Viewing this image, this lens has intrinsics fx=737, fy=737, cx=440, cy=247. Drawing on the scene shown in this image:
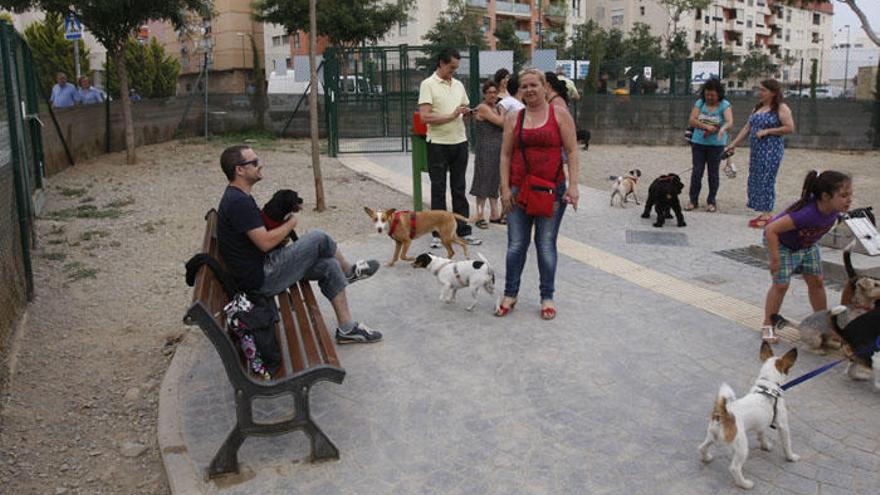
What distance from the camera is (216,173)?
1320cm

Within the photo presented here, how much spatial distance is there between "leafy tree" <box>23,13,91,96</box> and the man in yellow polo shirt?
20.6 meters

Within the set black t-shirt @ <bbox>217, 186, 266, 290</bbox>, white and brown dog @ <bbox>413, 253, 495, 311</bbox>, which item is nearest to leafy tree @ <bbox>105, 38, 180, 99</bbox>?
white and brown dog @ <bbox>413, 253, 495, 311</bbox>

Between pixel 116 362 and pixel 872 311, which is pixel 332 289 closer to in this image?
pixel 116 362

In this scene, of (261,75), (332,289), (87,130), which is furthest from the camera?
(261,75)

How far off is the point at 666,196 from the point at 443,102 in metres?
3.10

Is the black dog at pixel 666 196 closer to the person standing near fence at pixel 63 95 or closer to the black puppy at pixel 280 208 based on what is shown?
the black puppy at pixel 280 208

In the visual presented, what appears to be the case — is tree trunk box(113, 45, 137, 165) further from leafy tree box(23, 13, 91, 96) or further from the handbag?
leafy tree box(23, 13, 91, 96)

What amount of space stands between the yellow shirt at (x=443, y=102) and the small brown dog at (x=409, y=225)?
1010mm

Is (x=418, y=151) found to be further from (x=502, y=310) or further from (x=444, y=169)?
(x=502, y=310)

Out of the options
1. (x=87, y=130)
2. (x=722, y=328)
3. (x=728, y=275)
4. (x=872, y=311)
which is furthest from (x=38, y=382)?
(x=87, y=130)

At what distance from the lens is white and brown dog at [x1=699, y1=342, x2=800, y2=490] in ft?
10.8

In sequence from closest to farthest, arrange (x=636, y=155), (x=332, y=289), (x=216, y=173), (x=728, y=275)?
1. (x=332, y=289)
2. (x=728, y=275)
3. (x=216, y=173)
4. (x=636, y=155)

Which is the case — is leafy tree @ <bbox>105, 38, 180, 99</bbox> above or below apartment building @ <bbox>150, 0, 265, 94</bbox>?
below

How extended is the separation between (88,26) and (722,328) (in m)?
12.8
